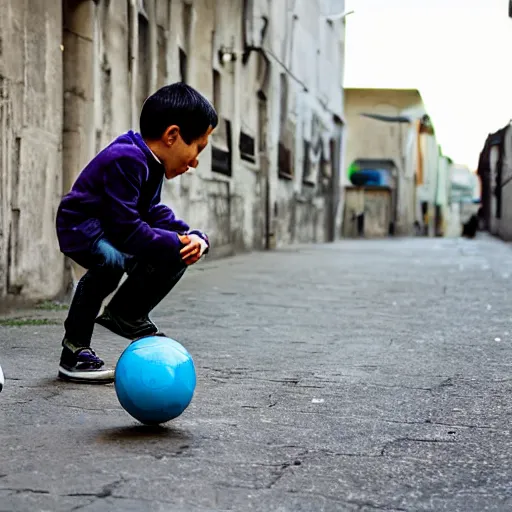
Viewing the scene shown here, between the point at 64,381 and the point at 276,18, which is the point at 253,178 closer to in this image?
the point at 276,18

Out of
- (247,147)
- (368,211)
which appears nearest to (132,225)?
(247,147)

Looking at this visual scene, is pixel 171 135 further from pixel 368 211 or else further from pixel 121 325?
pixel 368 211

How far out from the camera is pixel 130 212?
134 inches

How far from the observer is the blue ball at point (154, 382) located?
2.90 metres

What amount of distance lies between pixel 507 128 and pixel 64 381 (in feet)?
127

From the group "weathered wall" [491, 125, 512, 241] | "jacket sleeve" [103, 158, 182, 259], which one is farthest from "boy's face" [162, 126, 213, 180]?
"weathered wall" [491, 125, 512, 241]

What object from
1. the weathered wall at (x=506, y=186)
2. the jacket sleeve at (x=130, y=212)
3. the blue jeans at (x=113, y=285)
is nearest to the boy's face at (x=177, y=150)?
the jacket sleeve at (x=130, y=212)

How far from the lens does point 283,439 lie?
9.46 feet

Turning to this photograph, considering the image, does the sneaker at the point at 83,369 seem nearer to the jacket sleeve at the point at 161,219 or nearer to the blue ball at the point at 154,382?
the jacket sleeve at the point at 161,219

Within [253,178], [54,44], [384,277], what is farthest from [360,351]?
[253,178]

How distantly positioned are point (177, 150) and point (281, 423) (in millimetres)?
1132

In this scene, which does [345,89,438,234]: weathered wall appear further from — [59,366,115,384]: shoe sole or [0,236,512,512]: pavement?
[59,366,115,384]: shoe sole

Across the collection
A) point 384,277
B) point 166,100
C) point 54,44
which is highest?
point 54,44

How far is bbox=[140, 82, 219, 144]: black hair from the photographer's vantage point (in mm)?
3412
